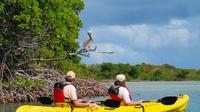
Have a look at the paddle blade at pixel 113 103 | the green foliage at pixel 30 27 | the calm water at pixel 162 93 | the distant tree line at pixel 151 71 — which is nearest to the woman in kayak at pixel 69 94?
the paddle blade at pixel 113 103

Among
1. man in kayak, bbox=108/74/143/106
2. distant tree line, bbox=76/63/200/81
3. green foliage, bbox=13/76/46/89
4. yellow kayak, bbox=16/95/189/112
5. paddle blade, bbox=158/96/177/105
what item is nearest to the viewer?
yellow kayak, bbox=16/95/189/112

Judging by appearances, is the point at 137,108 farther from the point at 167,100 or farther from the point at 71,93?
the point at 71,93

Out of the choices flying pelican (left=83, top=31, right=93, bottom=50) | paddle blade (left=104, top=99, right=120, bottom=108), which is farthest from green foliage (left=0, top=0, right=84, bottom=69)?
paddle blade (left=104, top=99, right=120, bottom=108)

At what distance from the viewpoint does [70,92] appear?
13.8 m

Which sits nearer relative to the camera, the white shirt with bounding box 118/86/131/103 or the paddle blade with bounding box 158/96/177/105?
the white shirt with bounding box 118/86/131/103

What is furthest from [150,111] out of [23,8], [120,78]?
[23,8]

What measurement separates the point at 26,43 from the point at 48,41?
954 mm

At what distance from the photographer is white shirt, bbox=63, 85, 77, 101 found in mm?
13767

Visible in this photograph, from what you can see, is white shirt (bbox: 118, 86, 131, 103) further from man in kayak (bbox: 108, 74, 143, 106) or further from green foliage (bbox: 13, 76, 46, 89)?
green foliage (bbox: 13, 76, 46, 89)

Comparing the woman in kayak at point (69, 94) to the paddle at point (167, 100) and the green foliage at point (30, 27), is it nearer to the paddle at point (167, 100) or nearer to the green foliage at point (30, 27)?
the paddle at point (167, 100)

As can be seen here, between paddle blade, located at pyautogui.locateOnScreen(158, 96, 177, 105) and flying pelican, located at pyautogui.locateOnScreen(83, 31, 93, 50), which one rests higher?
flying pelican, located at pyautogui.locateOnScreen(83, 31, 93, 50)

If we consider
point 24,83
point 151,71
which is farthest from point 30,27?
point 151,71

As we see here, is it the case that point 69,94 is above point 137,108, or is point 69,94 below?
above

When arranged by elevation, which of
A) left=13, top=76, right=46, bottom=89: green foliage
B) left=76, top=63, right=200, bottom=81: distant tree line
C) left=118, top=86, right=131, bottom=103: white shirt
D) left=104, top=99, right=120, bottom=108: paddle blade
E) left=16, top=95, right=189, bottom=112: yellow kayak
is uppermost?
left=76, top=63, right=200, bottom=81: distant tree line
